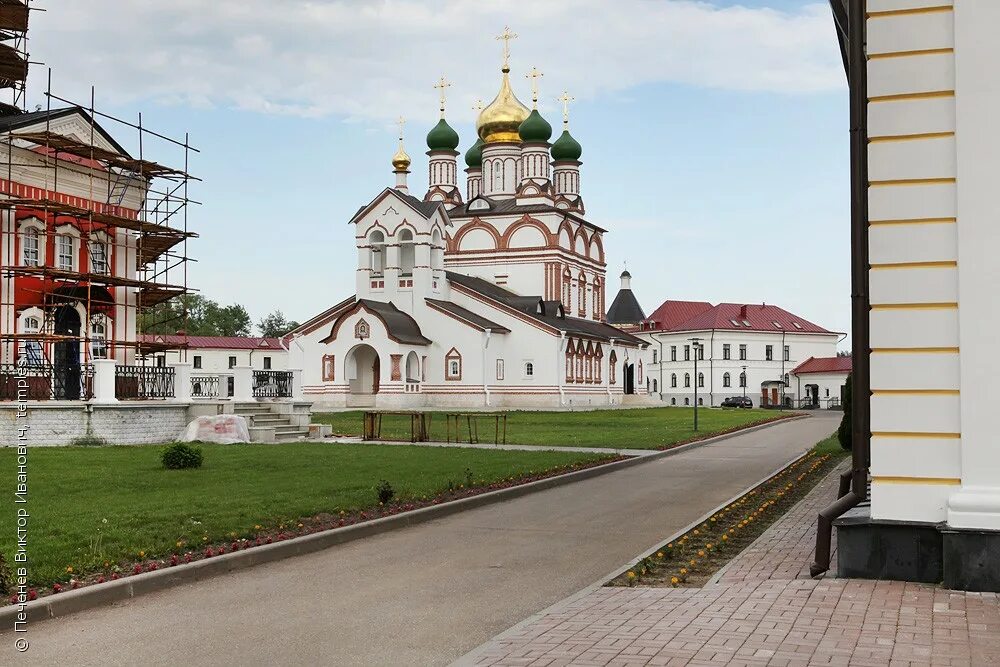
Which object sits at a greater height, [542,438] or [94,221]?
[94,221]

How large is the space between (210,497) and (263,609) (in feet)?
19.3

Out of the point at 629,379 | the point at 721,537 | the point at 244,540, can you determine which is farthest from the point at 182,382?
the point at 629,379

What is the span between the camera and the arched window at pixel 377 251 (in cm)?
5737

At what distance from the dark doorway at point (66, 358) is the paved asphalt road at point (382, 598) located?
47.6 ft

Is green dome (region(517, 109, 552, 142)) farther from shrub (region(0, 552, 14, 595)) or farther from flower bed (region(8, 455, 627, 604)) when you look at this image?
shrub (region(0, 552, 14, 595))

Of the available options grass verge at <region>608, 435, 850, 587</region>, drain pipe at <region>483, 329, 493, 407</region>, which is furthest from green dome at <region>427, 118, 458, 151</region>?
grass verge at <region>608, 435, 850, 587</region>

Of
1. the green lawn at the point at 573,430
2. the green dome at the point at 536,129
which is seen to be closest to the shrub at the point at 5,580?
the green lawn at the point at 573,430

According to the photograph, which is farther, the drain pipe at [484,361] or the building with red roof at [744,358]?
the building with red roof at [744,358]

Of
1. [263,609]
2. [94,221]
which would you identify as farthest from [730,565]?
[94,221]

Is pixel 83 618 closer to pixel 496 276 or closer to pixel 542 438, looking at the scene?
pixel 542 438

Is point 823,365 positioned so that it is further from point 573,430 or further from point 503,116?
point 573,430

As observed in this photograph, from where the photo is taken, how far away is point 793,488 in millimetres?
17047

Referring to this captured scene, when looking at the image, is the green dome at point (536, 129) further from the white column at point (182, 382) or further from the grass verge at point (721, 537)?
the grass verge at point (721, 537)

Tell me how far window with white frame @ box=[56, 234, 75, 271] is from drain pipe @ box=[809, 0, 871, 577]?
77.6 ft
